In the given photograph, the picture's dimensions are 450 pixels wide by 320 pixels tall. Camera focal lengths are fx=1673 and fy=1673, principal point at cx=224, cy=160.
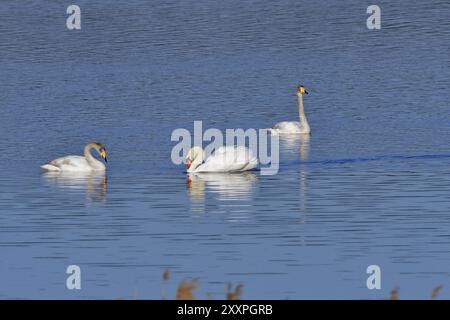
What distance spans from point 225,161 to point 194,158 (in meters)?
0.80

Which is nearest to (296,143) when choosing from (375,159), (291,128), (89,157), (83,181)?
(291,128)

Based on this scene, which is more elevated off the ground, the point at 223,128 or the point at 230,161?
the point at 223,128

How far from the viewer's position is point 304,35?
67.4 m

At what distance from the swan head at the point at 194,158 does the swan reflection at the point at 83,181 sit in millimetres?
1833

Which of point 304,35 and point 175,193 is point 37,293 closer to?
point 175,193

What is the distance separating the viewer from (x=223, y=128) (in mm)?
42844

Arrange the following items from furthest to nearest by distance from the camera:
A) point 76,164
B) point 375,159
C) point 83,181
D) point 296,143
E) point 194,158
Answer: point 296,143 → point 375,159 → point 76,164 → point 194,158 → point 83,181

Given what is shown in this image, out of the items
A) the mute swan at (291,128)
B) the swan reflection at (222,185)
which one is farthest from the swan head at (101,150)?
the mute swan at (291,128)

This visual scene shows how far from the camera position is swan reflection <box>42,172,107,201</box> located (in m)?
32.3

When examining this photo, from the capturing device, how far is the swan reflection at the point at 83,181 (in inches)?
1273

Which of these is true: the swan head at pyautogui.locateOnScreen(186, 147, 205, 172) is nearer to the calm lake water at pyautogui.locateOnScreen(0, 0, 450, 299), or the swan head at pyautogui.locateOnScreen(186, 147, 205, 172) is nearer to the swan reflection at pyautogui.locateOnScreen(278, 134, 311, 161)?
the calm lake water at pyautogui.locateOnScreen(0, 0, 450, 299)

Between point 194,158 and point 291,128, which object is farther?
point 291,128

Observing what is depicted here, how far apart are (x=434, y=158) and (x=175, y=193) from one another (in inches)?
293

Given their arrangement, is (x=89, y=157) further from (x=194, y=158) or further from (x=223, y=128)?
(x=223, y=128)
